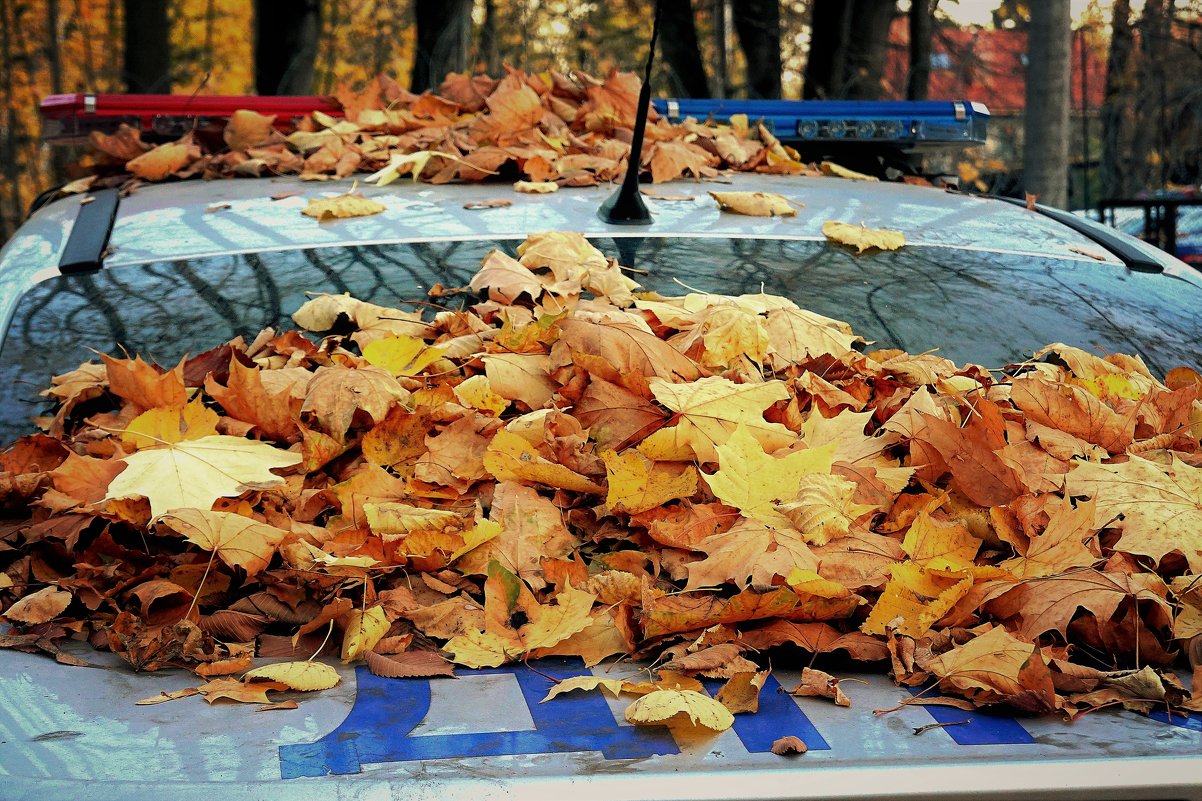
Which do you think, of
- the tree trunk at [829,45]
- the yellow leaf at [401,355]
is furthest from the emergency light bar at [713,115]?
the tree trunk at [829,45]

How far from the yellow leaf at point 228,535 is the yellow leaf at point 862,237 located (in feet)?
5.13

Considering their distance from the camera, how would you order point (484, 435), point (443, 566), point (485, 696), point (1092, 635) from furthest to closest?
1. point (484, 435)
2. point (443, 566)
3. point (1092, 635)
4. point (485, 696)

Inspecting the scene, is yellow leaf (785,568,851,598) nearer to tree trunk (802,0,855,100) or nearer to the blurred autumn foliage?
the blurred autumn foliage

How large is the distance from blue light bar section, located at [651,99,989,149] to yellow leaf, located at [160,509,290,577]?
8.55ft

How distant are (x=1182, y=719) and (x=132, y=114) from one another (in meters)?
3.19

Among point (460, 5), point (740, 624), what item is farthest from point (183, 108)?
point (460, 5)

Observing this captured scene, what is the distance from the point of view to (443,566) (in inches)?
66.7

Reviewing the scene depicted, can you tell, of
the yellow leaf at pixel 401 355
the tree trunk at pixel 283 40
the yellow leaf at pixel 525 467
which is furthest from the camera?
the tree trunk at pixel 283 40

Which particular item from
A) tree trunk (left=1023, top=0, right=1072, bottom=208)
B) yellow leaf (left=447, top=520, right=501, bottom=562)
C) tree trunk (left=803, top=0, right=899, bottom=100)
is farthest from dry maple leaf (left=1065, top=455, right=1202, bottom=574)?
tree trunk (left=803, top=0, right=899, bottom=100)

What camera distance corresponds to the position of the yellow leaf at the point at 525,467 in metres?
1.82

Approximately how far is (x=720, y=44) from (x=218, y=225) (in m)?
11.7

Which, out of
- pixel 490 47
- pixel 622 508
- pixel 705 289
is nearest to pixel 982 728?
pixel 622 508

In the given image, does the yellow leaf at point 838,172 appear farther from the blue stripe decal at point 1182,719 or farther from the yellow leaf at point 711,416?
the blue stripe decal at point 1182,719

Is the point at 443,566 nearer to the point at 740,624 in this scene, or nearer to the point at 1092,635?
the point at 740,624
